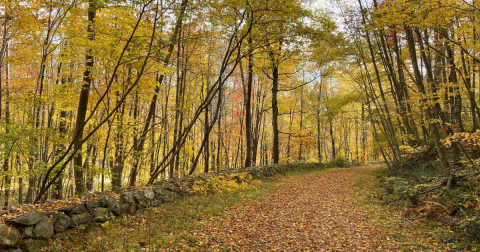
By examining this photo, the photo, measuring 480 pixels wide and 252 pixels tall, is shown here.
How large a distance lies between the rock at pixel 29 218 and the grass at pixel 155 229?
452 mm

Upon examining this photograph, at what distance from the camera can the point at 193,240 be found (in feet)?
14.6

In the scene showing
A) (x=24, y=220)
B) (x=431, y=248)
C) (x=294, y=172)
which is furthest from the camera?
(x=294, y=172)

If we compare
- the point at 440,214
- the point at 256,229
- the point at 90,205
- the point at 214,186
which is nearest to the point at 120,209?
the point at 90,205

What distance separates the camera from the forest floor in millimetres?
4195

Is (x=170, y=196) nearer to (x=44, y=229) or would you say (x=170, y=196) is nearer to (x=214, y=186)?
(x=214, y=186)

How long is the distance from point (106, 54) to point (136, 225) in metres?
3.77

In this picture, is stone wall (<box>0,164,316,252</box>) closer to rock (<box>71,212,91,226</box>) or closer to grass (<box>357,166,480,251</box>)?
rock (<box>71,212,91,226</box>)

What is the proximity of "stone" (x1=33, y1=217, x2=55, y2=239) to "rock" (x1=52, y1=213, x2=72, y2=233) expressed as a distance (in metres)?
0.09

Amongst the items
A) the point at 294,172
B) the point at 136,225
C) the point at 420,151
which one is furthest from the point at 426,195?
the point at 294,172

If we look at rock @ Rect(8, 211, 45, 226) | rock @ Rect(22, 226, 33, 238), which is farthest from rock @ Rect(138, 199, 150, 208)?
rock @ Rect(22, 226, 33, 238)

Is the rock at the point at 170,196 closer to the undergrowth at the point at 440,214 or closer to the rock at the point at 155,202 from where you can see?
the rock at the point at 155,202

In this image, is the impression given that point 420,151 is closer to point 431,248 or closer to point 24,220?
point 431,248

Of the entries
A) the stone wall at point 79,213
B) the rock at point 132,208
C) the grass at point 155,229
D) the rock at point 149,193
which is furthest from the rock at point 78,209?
the rock at point 149,193

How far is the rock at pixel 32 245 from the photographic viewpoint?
137 inches
